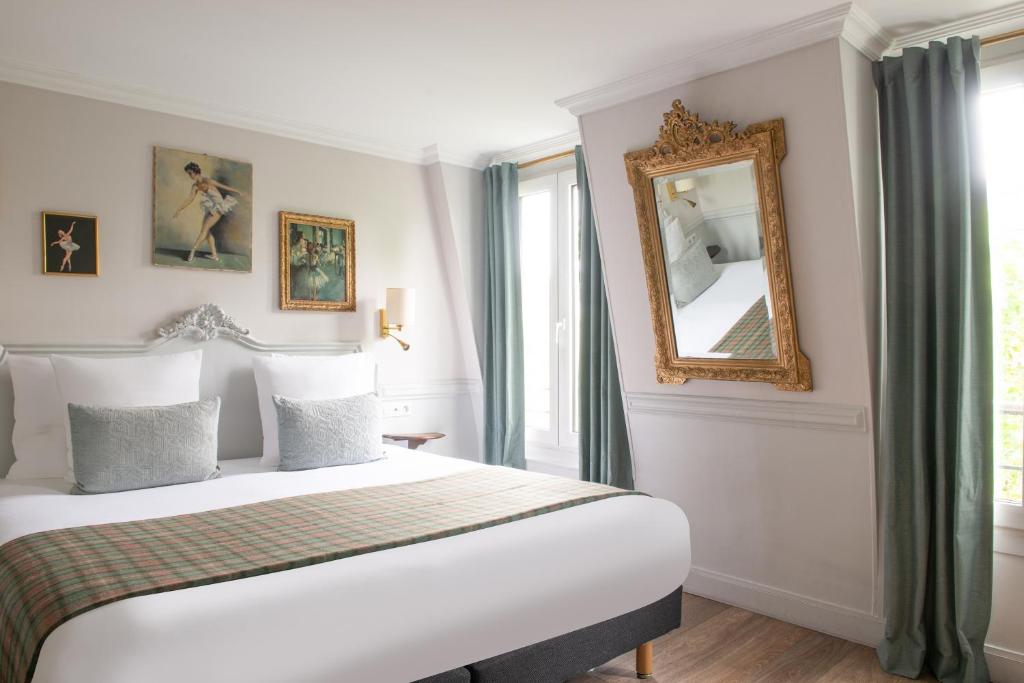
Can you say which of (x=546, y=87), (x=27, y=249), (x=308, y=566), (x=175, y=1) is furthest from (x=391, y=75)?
(x=308, y=566)

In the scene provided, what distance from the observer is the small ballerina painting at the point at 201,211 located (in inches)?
148

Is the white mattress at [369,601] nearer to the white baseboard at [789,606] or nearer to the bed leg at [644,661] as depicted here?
the bed leg at [644,661]

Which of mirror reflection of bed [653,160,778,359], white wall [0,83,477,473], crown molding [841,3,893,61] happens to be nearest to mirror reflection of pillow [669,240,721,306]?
mirror reflection of bed [653,160,778,359]

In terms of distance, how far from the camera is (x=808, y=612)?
10.6ft

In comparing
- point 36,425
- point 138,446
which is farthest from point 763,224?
point 36,425

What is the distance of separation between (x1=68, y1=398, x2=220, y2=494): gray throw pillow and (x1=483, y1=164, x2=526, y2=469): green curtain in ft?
6.51

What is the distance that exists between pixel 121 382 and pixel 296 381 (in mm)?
841

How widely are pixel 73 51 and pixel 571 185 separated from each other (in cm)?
266

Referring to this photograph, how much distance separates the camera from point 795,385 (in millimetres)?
3154

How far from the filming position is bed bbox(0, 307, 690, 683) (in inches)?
66.1

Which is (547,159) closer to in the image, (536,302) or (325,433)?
(536,302)

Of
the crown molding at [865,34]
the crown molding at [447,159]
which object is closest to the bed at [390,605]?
the crown molding at [865,34]

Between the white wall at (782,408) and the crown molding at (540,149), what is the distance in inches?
25.6

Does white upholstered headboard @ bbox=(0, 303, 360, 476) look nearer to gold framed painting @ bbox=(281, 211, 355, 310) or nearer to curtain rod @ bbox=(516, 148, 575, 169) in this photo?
gold framed painting @ bbox=(281, 211, 355, 310)
